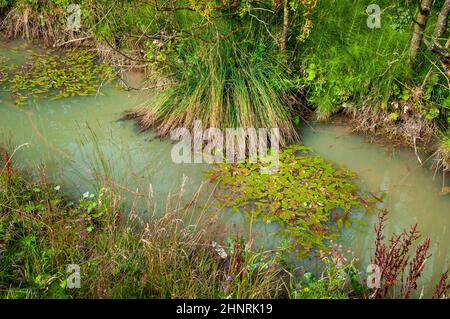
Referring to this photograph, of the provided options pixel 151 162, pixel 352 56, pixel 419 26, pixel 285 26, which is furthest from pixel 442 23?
pixel 151 162

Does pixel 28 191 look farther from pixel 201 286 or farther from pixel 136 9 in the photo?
pixel 136 9

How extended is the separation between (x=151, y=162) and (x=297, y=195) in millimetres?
1544

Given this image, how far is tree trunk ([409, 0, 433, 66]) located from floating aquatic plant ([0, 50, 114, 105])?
141 inches

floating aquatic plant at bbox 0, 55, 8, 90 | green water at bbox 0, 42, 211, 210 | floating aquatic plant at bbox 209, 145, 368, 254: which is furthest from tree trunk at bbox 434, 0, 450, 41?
floating aquatic plant at bbox 0, 55, 8, 90

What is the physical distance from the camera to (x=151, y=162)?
4758mm

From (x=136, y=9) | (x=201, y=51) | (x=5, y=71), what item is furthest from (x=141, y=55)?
(x=5, y=71)

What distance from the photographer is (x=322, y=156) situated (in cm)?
482

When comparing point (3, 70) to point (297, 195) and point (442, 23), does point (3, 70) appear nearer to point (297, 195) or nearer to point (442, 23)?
point (297, 195)

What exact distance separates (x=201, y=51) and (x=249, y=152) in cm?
125
